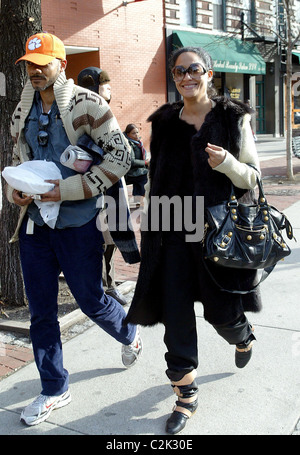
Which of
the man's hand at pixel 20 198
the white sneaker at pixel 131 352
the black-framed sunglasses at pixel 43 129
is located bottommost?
the white sneaker at pixel 131 352

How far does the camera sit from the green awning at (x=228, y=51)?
18.5 m

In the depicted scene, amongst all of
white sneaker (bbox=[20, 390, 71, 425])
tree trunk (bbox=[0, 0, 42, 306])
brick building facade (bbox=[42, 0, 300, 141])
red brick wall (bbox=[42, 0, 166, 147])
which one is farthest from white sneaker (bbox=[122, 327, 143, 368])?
red brick wall (bbox=[42, 0, 166, 147])

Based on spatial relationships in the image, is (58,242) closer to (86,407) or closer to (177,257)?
(177,257)

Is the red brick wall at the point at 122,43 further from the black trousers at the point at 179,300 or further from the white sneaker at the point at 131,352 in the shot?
the black trousers at the point at 179,300

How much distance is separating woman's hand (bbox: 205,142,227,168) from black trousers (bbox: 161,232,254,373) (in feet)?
1.47

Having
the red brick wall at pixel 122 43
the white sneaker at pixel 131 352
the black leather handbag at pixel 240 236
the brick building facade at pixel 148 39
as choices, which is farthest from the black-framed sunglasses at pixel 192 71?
the red brick wall at pixel 122 43

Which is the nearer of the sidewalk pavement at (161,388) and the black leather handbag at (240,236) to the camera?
the black leather handbag at (240,236)

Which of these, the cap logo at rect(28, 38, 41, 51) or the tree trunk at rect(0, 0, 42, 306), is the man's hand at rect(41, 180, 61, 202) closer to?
the cap logo at rect(28, 38, 41, 51)

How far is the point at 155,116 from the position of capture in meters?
→ 2.92

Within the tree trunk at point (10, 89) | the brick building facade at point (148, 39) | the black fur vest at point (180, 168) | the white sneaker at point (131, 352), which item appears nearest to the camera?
the black fur vest at point (180, 168)

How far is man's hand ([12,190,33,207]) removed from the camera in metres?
2.84

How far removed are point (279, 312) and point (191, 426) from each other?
1769mm

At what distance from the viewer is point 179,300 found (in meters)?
2.77

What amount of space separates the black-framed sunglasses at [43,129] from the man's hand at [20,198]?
304 millimetres
